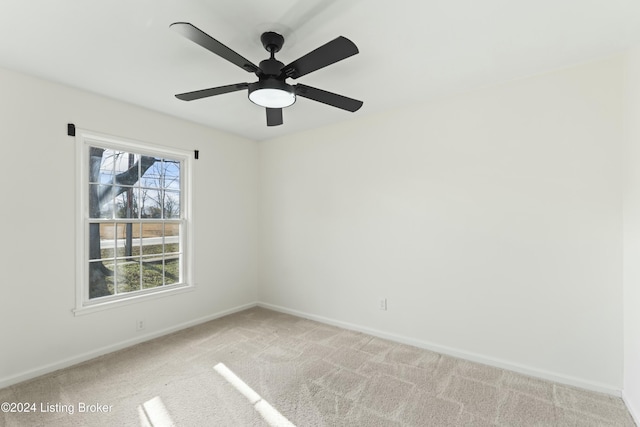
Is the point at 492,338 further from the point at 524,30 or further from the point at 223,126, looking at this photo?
the point at 223,126

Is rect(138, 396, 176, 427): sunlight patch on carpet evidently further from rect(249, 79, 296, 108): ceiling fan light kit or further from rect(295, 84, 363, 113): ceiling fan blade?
rect(295, 84, 363, 113): ceiling fan blade

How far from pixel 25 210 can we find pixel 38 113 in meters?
0.83

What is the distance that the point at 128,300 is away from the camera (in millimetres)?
3121

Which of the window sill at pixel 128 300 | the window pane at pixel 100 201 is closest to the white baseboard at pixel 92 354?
the window sill at pixel 128 300

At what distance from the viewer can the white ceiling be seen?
5.63 feet

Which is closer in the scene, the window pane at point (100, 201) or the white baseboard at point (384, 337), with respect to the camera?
the white baseboard at point (384, 337)

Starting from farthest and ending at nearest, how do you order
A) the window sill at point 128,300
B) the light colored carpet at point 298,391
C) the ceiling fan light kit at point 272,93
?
1. the window sill at point 128,300
2. the light colored carpet at point 298,391
3. the ceiling fan light kit at point 272,93

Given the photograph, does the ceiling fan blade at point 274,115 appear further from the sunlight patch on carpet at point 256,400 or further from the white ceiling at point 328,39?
the sunlight patch on carpet at point 256,400

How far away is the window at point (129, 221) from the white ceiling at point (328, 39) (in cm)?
70

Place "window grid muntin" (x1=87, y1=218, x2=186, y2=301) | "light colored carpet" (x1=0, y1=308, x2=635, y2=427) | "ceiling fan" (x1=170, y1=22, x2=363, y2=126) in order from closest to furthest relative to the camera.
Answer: "ceiling fan" (x1=170, y1=22, x2=363, y2=126) → "light colored carpet" (x1=0, y1=308, x2=635, y2=427) → "window grid muntin" (x1=87, y1=218, x2=186, y2=301)

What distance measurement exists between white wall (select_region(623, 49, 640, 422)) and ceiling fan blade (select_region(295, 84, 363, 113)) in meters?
1.87

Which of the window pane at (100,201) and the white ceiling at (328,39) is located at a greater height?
the white ceiling at (328,39)

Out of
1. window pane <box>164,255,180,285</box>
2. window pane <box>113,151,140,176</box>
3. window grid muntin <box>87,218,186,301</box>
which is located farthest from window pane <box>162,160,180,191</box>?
window pane <box>164,255,180,285</box>

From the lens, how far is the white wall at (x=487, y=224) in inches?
90.0
